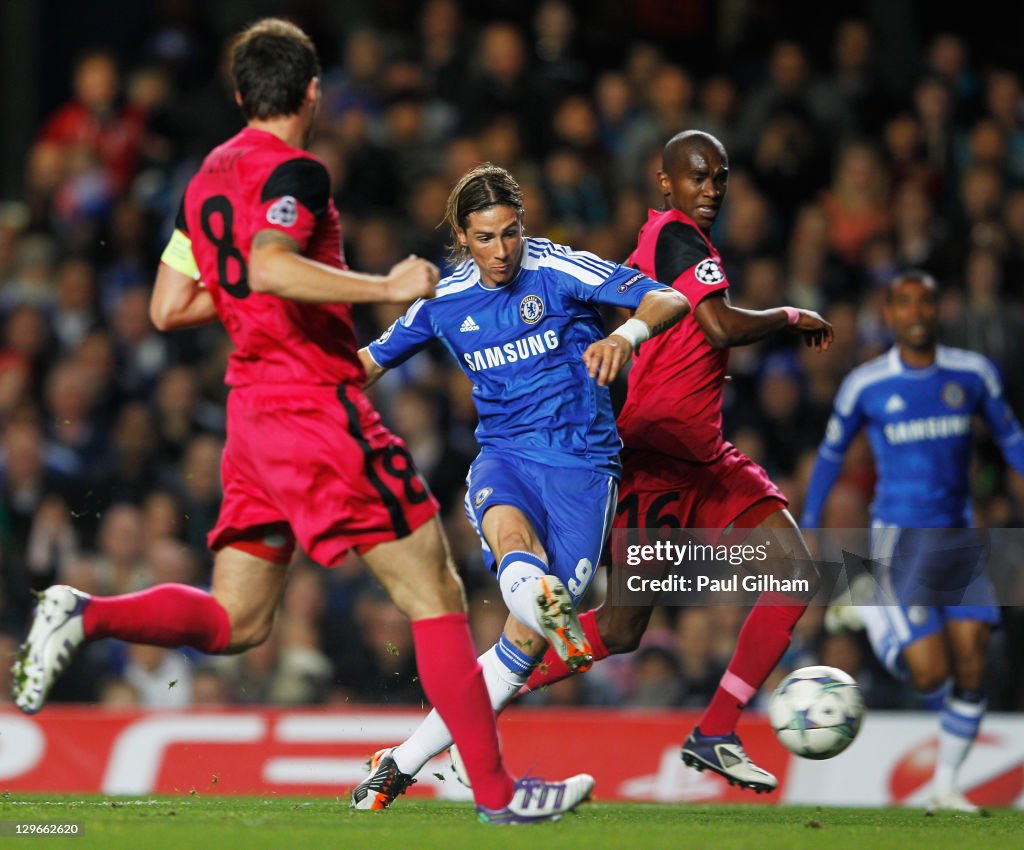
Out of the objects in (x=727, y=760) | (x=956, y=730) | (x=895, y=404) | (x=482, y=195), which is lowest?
(x=956, y=730)

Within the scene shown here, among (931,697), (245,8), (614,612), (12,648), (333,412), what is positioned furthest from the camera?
(245,8)

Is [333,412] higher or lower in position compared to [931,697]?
higher

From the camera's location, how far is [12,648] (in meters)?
10.1

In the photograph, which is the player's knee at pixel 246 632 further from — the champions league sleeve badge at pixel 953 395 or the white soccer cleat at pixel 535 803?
the champions league sleeve badge at pixel 953 395

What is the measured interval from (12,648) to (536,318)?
5011mm

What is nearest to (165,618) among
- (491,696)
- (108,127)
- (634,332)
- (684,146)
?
(491,696)

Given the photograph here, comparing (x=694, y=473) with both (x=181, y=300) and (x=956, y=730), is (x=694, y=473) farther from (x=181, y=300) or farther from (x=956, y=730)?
(x=956, y=730)

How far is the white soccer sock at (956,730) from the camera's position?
27.7 ft

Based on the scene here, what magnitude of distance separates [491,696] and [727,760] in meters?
1.03

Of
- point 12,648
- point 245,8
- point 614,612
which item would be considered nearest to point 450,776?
point 614,612

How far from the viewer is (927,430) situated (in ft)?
28.5

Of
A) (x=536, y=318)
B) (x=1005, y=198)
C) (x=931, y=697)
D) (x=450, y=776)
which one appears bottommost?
(x=450, y=776)

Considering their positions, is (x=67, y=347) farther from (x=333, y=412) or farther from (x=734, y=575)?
(x=333, y=412)

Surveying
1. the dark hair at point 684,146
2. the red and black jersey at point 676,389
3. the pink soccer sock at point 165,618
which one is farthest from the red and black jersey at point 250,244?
the dark hair at point 684,146
